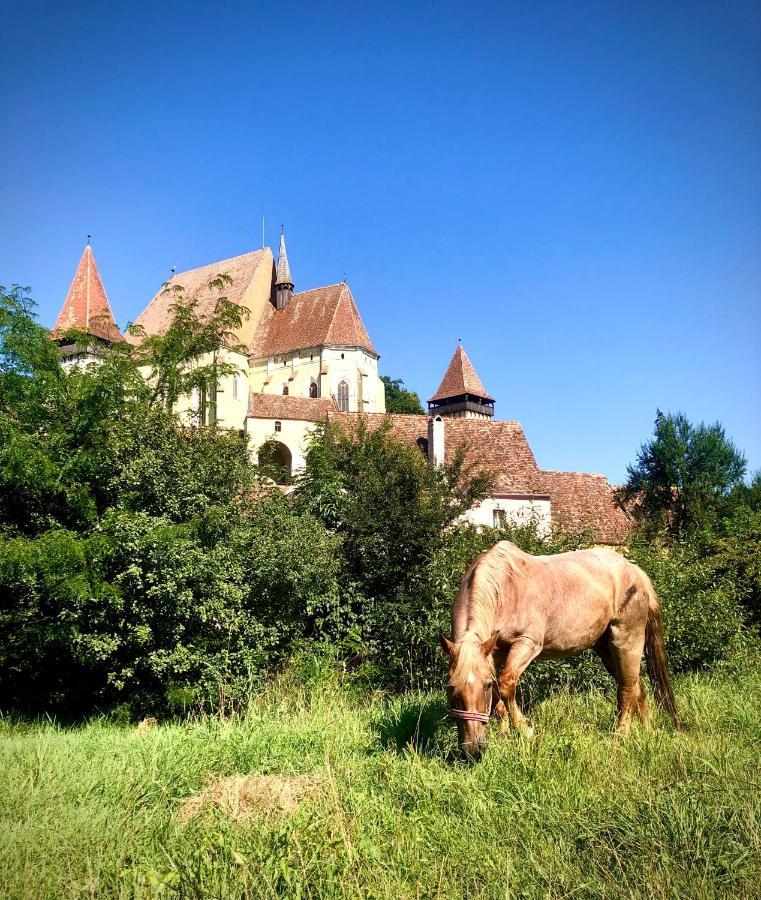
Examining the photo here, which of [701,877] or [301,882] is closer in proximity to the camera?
[701,877]

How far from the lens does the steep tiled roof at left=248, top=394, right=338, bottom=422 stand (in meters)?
47.0

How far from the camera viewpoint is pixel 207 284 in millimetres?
60188

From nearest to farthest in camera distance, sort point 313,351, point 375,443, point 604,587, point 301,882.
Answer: point 301,882, point 604,587, point 375,443, point 313,351

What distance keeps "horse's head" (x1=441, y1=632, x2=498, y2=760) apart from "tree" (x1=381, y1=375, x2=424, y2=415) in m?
68.5

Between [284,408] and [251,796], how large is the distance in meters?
43.7

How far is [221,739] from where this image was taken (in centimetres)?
675

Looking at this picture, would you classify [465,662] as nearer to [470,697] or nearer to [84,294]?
[470,697]

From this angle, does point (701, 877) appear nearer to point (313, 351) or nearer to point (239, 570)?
point (239, 570)

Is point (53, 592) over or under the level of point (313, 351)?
under

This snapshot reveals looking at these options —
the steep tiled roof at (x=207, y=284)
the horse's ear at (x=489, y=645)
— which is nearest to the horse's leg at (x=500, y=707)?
the horse's ear at (x=489, y=645)

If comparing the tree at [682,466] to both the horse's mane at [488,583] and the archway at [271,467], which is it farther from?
the horse's mane at [488,583]

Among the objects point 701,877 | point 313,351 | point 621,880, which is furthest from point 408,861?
point 313,351

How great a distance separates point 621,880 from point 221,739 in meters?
4.07

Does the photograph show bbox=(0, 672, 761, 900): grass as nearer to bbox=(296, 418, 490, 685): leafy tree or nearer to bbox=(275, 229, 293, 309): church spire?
bbox=(296, 418, 490, 685): leafy tree
